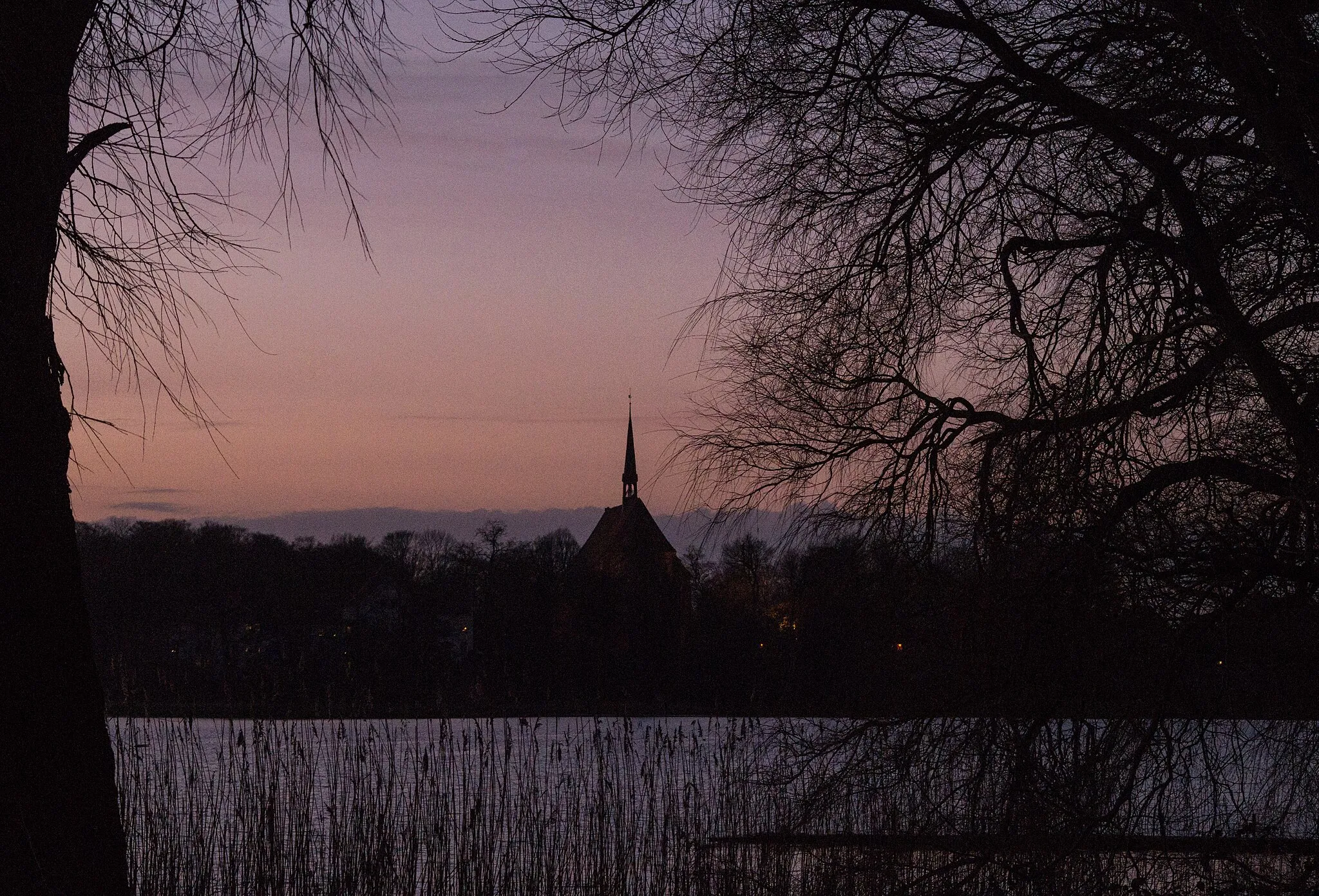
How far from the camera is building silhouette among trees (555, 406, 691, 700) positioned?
41.9 feet

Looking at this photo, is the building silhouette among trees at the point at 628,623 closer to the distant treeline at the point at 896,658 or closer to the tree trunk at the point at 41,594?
the distant treeline at the point at 896,658

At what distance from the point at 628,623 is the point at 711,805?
1352 centimetres

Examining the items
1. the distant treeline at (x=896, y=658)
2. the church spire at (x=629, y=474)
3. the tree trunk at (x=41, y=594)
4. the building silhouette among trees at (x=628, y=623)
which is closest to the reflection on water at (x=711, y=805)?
the distant treeline at (x=896, y=658)

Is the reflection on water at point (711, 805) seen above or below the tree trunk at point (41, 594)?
below

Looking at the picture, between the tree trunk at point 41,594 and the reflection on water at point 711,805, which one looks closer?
the tree trunk at point 41,594

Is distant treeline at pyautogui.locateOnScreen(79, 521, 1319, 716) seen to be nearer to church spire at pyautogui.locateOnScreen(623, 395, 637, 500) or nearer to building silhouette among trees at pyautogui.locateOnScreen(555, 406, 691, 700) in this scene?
building silhouette among trees at pyautogui.locateOnScreen(555, 406, 691, 700)

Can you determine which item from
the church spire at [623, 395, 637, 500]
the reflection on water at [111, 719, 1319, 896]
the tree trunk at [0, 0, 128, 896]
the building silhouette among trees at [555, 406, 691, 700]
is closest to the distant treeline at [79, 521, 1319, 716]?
the reflection on water at [111, 719, 1319, 896]

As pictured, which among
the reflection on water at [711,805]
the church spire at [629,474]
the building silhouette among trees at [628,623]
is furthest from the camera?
the church spire at [629,474]

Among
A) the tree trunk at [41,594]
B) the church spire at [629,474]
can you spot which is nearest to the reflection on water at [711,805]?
the tree trunk at [41,594]

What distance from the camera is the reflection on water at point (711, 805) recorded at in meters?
4.07

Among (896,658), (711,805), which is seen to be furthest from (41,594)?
(711,805)

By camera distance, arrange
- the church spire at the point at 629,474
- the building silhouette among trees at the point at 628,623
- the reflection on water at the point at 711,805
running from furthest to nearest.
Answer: the church spire at the point at 629,474, the building silhouette among trees at the point at 628,623, the reflection on water at the point at 711,805

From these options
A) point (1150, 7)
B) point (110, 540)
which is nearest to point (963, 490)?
point (1150, 7)

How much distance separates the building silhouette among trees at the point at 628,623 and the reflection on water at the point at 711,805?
1.25 m
